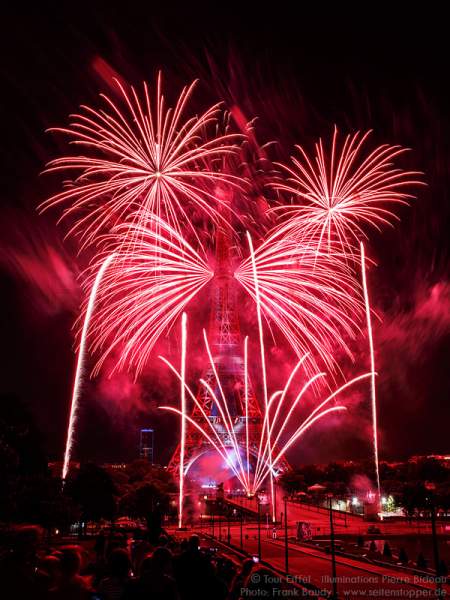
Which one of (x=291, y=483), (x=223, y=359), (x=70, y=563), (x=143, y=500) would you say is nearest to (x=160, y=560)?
(x=70, y=563)

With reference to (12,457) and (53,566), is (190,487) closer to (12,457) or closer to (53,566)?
(12,457)

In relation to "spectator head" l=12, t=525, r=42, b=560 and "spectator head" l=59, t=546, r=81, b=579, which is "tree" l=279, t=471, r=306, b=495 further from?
"spectator head" l=12, t=525, r=42, b=560

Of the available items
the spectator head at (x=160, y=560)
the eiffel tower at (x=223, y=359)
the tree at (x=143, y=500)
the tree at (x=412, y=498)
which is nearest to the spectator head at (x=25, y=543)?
the spectator head at (x=160, y=560)

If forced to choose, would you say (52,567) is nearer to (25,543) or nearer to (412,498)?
(25,543)

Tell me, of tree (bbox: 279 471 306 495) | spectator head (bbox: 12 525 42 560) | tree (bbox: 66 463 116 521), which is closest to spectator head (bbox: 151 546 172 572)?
spectator head (bbox: 12 525 42 560)

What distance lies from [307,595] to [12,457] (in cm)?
2404

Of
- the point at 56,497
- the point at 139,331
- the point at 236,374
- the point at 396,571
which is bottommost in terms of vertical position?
the point at 396,571

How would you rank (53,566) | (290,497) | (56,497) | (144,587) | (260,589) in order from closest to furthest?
(144,587) → (53,566) → (260,589) → (56,497) → (290,497)

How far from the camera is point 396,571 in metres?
28.1

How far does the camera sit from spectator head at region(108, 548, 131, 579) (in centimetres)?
709

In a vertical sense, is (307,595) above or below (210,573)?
below

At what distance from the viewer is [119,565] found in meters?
7.11

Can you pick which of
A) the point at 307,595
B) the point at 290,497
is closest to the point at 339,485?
the point at 290,497

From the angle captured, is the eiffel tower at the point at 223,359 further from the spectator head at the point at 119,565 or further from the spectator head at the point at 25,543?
the spectator head at the point at 25,543
